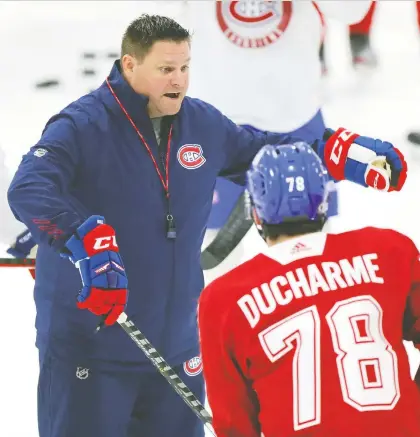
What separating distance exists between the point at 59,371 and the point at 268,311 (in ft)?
2.21

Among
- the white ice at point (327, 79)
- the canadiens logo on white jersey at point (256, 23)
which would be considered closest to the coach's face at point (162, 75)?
the canadiens logo on white jersey at point (256, 23)

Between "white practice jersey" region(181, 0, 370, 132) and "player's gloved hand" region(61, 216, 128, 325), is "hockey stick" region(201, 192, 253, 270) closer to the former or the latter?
"white practice jersey" region(181, 0, 370, 132)

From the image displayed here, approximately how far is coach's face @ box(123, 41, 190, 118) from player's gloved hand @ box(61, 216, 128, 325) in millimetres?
A: 297

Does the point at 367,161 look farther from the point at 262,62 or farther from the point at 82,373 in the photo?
the point at 262,62

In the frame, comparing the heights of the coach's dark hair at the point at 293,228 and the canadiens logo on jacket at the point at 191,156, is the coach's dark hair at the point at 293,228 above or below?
below

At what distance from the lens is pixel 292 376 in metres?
1.33

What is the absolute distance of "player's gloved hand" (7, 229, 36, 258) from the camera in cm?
277

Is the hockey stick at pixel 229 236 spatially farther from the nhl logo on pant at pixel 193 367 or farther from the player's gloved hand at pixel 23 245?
the nhl logo on pant at pixel 193 367

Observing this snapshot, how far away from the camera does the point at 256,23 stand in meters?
2.98

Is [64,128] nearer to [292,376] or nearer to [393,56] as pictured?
[292,376]

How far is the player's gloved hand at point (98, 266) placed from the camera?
1673 millimetres

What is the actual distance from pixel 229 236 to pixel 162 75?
3.58 ft

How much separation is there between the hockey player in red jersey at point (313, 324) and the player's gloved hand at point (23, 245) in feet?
4.71

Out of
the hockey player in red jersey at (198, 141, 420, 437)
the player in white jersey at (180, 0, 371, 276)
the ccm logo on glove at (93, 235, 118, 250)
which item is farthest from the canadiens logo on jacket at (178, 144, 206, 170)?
the player in white jersey at (180, 0, 371, 276)
